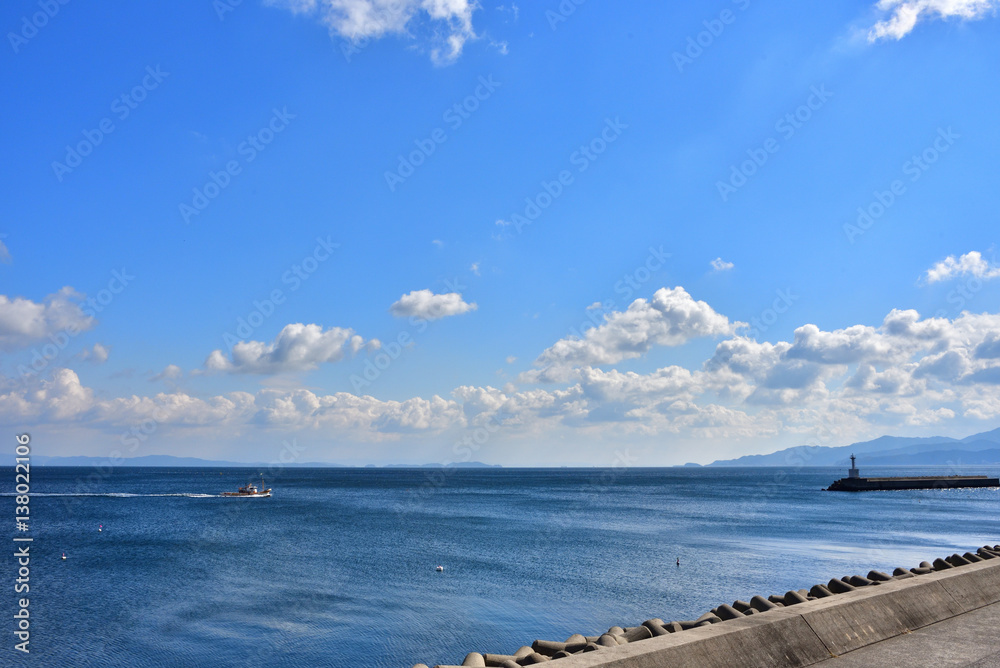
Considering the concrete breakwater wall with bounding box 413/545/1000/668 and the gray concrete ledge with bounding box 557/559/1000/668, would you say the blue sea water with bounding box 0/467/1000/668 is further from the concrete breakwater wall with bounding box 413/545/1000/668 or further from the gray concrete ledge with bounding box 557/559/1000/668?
the gray concrete ledge with bounding box 557/559/1000/668

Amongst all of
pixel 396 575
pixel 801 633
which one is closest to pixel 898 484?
pixel 396 575

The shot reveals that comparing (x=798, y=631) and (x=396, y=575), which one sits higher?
(x=798, y=631)

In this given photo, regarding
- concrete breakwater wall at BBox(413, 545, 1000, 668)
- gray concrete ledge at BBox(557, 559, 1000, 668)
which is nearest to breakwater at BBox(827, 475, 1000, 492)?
concrete breakwater wall at BBox(413, 545, 1000, 668)

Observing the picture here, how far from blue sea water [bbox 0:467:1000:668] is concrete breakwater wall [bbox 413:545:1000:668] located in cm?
1516

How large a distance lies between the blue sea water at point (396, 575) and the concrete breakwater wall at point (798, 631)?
15.2 m

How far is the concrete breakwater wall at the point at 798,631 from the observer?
7.21 metres

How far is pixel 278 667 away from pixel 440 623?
692cm

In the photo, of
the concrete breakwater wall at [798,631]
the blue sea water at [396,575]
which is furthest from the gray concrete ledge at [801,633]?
the blue sea water at [396,575]

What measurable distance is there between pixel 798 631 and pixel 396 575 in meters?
32.1

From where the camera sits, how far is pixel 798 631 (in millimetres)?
8031

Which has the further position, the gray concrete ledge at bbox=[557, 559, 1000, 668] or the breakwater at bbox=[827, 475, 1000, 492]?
the breakwater at bbox=[827, 475, 1000, 492]

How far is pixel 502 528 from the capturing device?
2367 inches

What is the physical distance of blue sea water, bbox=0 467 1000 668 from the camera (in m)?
24.1

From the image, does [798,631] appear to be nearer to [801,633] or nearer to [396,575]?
[801,633]
